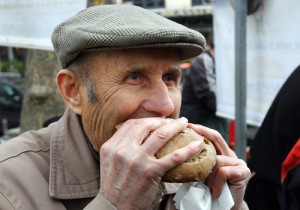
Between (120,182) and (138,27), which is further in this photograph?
(138,27)

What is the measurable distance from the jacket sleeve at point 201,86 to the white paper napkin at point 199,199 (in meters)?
4.00

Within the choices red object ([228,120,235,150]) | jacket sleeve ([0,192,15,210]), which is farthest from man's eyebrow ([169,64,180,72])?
red object ([228,120,235,150])

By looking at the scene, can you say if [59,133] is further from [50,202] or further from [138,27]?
[138,27]

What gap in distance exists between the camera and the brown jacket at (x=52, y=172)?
5.75 ft

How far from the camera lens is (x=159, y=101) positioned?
1.77 meters

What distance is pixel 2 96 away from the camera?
13.5 metres

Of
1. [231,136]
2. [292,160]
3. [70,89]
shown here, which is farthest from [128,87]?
[231,136]

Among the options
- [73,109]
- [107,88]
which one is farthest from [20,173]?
[107,88]

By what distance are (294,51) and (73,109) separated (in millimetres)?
1905

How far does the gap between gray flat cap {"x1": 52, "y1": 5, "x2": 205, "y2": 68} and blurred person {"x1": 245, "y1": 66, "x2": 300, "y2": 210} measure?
1.35 metres

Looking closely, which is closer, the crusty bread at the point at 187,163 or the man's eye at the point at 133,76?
the crusty bread at the point at 187,163

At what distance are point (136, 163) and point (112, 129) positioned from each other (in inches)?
11.3

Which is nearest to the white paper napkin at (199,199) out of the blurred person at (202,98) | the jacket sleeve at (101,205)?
the jacket sleeve at (101,205)

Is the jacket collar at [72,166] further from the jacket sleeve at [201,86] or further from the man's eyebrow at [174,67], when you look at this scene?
the jacket sleeve at [201,86]
